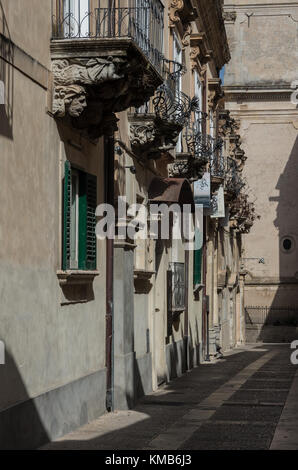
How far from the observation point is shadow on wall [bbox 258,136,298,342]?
47469mm

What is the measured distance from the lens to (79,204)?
513 inches

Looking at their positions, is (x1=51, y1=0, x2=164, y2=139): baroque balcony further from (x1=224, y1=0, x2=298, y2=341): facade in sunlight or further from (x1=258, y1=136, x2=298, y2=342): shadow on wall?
(x1=224, y1=0, x2=298, y2=341): facade in sunlight

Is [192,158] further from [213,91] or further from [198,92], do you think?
[213,91]

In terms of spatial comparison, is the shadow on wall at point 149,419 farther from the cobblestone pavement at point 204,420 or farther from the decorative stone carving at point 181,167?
the decorative stone carving at point 181,167

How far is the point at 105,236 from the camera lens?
14.2 m

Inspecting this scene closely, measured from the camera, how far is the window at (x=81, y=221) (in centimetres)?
1275

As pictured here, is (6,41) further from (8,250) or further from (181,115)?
(181,115)

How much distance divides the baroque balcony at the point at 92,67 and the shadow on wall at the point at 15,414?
3.14 metres

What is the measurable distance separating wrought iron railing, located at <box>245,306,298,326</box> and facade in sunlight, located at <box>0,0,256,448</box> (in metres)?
27.4

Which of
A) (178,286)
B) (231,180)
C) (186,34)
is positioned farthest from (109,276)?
(231,180)

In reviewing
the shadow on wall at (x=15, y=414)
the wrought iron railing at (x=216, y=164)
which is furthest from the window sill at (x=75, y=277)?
the wrought iron railing at (x=216, y=164)

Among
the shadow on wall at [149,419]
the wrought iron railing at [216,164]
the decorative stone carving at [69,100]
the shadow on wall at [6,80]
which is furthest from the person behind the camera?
the wrought iron railing at [216,164]

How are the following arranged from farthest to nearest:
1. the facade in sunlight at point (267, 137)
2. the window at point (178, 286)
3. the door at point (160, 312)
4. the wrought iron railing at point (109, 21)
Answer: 1. the facade in sunlight at point (267, 137)
2. the window at point (178, 286)
3. the door at point (160, 312)
4. the wrought iron railing at point (109, 21)

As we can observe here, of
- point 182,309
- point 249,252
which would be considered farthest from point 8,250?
point 249,252
